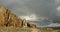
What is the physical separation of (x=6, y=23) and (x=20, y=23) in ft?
65.7

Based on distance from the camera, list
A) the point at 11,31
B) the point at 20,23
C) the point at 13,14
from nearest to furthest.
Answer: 1. the point at 11,31
2. the point at 13,14
3. the point at 20,23

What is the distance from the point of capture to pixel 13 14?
11094 cm

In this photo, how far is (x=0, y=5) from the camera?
9944 cm

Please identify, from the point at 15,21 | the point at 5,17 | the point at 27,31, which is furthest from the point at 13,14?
the point at 27,31

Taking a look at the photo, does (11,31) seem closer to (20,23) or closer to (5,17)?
(5,17)

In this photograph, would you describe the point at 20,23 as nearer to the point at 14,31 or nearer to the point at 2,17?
the point at 2,17

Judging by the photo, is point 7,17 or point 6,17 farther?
point 7,17

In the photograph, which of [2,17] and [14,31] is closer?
[14,31]

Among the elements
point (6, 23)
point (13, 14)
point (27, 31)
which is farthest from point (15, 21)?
point (27, 31)

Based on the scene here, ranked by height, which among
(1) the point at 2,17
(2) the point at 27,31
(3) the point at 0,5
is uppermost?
(3) the point at 0,5

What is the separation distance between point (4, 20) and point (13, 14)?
43.7 feet

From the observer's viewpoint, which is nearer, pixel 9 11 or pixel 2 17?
pixel 2 17

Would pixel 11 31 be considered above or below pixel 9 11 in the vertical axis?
below

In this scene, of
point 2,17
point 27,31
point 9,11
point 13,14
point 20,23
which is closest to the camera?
point 27,31
